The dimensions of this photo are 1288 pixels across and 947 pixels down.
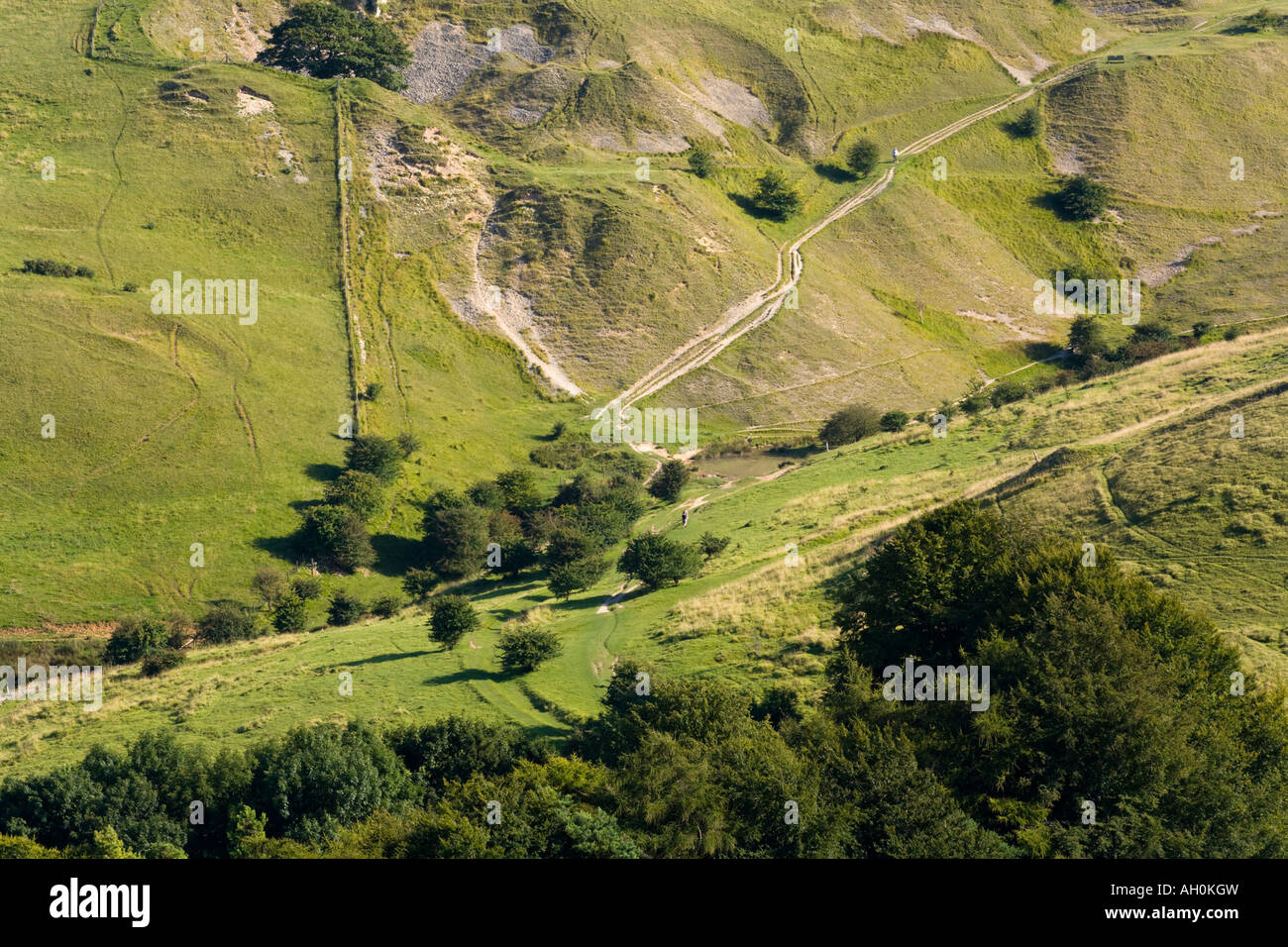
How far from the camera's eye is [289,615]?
2424 inches

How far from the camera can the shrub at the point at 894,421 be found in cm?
8375

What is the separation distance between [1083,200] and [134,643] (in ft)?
360

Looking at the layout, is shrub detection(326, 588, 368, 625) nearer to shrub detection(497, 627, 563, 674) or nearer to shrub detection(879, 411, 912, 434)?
shrub detection(497, 627, 563, 674)

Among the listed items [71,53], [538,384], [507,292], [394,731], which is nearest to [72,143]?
[71,53]

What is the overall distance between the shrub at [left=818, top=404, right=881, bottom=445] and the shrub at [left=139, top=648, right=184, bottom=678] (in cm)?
5100

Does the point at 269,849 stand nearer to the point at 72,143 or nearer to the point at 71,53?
the point at 72,143

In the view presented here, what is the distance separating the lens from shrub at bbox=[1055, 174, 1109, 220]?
121250 mm

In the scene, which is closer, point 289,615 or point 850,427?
point 289,615

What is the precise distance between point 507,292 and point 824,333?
30914mm

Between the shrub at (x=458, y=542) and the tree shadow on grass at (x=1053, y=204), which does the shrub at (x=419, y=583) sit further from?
the tree shadow on grass at (x=1053, y=204)

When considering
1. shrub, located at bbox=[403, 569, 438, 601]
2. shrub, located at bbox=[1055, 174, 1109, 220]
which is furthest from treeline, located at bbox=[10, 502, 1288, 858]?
shrub, located at bbox=[1055, 174, 1109, 220]

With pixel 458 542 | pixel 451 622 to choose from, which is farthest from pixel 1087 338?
pixel 451 622

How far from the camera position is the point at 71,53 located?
386 feet

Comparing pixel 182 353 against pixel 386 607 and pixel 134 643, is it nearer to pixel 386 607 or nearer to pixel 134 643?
pixel 134 643
